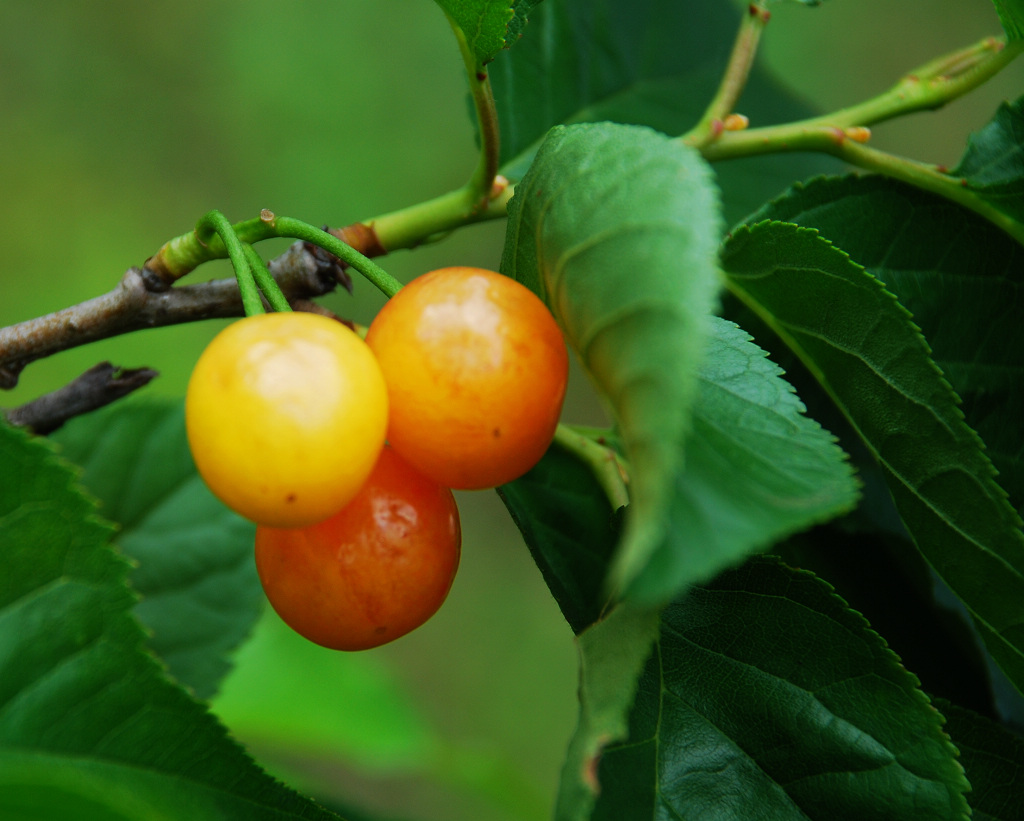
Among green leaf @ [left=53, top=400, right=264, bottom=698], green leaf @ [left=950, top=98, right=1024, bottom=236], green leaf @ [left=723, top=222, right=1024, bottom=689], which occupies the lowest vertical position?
green leaf @ [left=53, top=400, right=264, bottom=698]

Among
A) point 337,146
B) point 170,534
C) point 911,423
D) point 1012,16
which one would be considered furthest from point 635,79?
point 337,146

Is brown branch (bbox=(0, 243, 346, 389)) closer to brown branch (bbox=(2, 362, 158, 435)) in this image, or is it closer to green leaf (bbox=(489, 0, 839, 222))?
brown branch (bbox=(2, 362, 158, 435))

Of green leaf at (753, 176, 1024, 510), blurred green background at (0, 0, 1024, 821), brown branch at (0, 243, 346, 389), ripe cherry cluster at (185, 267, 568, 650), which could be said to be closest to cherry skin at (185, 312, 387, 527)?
ripe cherry cluster at (185, 267, 568, 650)

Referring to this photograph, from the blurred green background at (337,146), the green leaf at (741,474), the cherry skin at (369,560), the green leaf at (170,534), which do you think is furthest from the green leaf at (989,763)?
the blurred green background at (337,146)

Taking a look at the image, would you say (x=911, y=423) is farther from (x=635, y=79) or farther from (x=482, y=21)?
(x=635, y=79)

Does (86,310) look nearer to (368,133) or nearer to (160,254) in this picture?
(160,254)

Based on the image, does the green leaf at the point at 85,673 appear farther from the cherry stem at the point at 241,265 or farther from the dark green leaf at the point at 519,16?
the dark green leaf at the point at 519,16

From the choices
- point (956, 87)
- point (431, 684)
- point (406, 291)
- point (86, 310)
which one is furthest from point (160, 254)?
point (431, 684)

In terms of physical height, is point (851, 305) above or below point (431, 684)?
above
